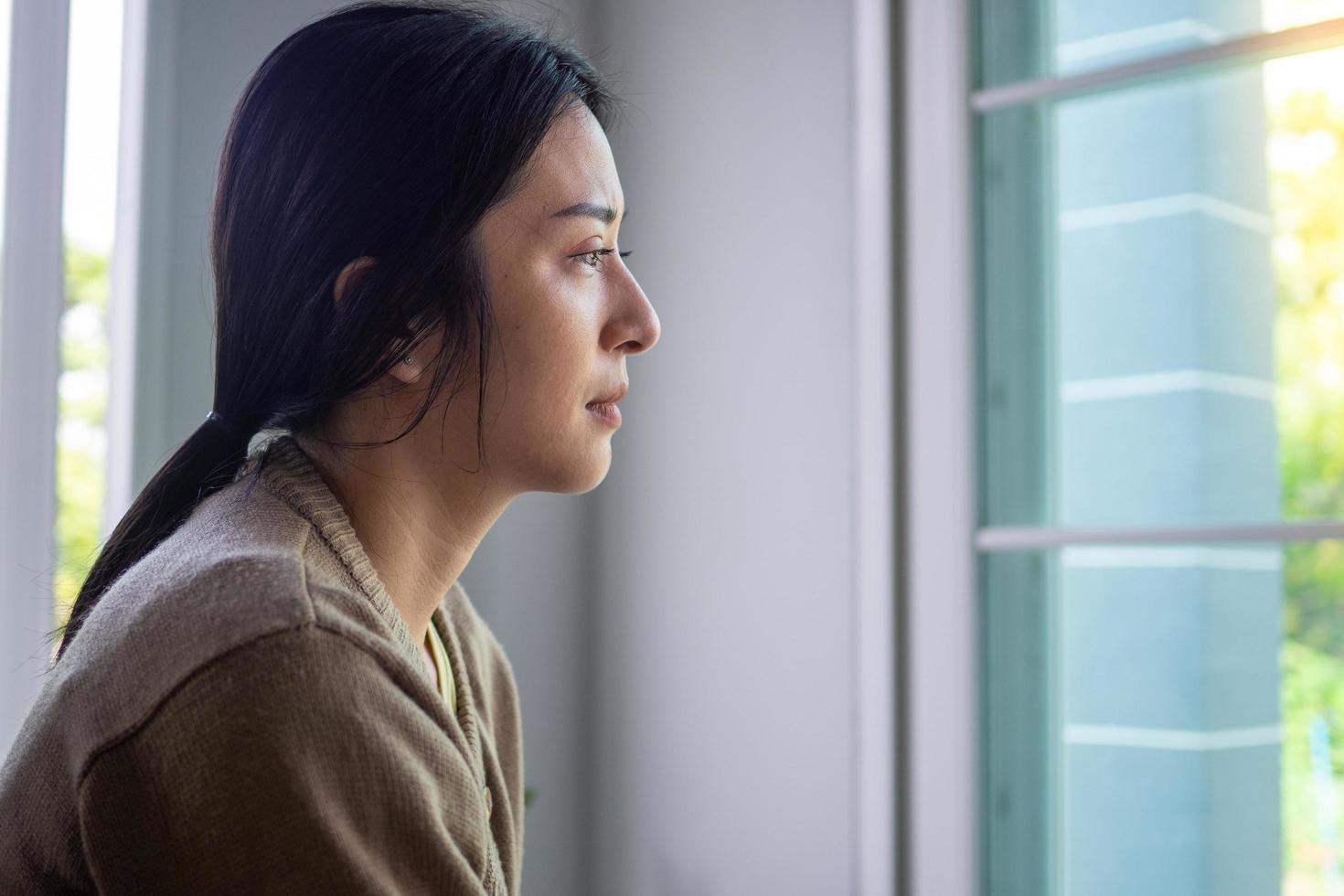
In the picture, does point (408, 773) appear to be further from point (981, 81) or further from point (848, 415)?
point (981, 81)

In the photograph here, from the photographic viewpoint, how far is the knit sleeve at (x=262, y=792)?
0.55 m

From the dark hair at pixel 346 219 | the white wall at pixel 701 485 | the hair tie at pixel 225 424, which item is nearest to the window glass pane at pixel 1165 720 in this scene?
the white wall at pixel 701 485

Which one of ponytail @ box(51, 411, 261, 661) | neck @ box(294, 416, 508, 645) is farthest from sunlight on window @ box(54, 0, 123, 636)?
neck @ box(294, 416, 508, 645)

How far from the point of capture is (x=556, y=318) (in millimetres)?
814

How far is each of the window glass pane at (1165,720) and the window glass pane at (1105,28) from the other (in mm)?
589

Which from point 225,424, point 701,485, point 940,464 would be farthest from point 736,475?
point 225,424

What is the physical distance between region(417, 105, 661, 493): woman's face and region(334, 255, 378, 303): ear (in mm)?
80

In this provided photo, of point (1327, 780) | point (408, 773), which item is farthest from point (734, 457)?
point (408, 773)

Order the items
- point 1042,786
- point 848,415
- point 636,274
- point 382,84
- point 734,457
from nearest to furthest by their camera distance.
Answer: point 382,84 → point 1042,786 → point 848,415 → point 734,457 → point 636,274

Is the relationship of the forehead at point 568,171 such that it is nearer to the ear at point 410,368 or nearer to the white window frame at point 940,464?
the ear at point 410,368

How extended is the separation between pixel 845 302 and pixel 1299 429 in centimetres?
59

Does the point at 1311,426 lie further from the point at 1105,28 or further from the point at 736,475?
the point at 736,475

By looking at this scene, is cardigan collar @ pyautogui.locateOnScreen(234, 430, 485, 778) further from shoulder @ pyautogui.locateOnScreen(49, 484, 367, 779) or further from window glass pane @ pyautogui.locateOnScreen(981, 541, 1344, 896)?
window glass pane @ pyautogui.locateOnScreen(981, 541, 1344, 896)

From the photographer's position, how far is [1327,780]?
1.21 m
